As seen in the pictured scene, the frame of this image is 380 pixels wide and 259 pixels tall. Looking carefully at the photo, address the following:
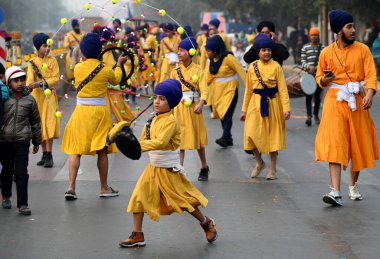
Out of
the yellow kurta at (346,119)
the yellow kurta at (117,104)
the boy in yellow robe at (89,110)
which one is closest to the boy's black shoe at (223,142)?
the yellow kurta at (117,104)

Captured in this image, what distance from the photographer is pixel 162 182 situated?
319 inches

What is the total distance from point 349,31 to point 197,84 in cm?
243

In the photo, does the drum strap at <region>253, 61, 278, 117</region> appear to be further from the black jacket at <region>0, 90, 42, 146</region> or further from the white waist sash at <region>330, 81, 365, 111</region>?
the black jacket at <region>0, 90, 42, 146</region>

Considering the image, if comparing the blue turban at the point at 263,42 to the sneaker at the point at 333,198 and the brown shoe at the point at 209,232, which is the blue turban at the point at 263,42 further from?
the brown shoe at the point at 209,232

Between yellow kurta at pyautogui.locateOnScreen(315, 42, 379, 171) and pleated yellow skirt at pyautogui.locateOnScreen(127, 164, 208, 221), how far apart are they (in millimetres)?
2293

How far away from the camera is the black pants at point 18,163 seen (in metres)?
9.59

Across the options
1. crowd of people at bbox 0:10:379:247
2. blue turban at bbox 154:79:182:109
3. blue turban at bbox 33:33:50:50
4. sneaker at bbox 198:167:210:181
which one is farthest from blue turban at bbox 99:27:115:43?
blue turban at bbox 154:79:182:109

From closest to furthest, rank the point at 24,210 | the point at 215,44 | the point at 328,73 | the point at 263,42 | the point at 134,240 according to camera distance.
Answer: the point at 134,240 < the point at 24,210 < the point at 328,73 < the point at 263,42 < the point at 215,44

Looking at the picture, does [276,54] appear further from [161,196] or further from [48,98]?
[161,196]

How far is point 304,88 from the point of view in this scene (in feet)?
53.1

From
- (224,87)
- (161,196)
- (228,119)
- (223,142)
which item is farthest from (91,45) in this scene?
Result: (223,142)

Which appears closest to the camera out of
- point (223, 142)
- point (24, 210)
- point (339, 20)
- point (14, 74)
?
point (24, 210)

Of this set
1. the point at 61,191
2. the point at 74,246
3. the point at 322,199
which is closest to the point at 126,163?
the point at 61,191

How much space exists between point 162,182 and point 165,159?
19 cm
